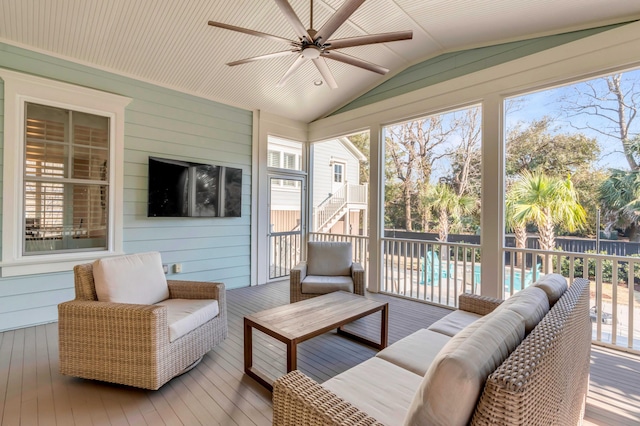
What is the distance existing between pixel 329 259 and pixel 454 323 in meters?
1.99

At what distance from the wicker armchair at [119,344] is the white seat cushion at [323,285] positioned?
1539 mm

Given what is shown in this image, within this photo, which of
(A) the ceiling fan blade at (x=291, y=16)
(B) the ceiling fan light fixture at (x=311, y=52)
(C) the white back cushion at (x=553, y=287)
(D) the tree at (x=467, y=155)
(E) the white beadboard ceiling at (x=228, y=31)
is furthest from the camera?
(D) the tree at (x=467, y=155)

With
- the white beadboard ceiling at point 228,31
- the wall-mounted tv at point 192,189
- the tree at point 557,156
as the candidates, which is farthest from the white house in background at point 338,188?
the tree at point 557,156

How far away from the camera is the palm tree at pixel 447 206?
654 centimetres

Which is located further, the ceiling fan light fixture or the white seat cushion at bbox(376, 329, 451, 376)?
the ceiling fan light fixture

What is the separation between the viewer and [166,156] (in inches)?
157

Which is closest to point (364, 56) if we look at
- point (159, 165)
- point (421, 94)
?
point (421, 94)

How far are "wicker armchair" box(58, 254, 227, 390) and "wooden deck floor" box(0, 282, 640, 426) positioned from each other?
0.12 m

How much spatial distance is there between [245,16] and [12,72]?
2.42 metres

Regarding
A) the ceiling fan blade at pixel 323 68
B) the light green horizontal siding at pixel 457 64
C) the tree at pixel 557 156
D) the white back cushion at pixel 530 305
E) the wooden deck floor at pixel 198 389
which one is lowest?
the wooden deck floor at pixel 198 389

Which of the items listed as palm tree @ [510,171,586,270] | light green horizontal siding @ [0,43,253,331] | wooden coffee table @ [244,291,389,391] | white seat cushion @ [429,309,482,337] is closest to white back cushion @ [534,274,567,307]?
Result: white seat cushion @ [429,309,482,337]

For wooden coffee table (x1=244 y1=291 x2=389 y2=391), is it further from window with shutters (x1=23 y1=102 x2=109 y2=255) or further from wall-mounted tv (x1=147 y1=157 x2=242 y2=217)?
window with shutters (x1=23 y1=102 x2=109 y2=255)

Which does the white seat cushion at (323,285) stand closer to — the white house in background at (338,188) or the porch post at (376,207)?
the porch post at (376,207)

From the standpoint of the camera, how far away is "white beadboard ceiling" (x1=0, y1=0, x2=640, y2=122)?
9.20ft
